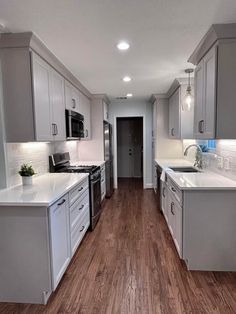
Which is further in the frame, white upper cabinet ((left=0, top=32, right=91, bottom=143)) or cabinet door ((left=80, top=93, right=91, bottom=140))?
cabinet door ((left=80, top=93, right=91, bottom=140))

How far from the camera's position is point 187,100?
3.07 meters

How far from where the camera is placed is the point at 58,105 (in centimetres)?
289

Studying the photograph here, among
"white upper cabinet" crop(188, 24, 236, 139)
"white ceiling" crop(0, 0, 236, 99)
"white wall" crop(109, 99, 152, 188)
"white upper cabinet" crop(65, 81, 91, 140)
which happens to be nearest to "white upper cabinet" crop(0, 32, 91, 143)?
"white ceiling" crop(0, 0, 236, 99)

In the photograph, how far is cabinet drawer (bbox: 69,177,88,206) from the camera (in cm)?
237

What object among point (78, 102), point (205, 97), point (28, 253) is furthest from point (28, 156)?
point (205, 97)

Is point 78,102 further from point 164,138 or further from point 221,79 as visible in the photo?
point 221,79

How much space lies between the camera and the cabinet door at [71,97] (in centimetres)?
330

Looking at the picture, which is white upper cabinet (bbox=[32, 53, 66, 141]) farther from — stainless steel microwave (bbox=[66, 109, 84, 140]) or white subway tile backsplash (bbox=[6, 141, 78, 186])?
white subway tile backsplash (bbox=[6, 141, 78, 186])

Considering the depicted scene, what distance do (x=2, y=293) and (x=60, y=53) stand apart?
2.45m

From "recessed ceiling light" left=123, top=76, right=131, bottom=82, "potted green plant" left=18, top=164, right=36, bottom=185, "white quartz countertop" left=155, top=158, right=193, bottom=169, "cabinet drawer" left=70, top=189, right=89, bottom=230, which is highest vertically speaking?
"recessed ceiling light" left=123, top=76, right=131, bottom=82

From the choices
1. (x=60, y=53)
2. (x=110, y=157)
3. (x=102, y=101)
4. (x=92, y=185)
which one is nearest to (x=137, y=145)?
(x=110, y=157)

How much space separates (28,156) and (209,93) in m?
2.19

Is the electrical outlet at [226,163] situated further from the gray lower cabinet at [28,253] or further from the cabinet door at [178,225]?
the gray lower cabinet at [28,253]

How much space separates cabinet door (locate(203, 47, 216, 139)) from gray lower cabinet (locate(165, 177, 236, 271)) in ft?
2.11
